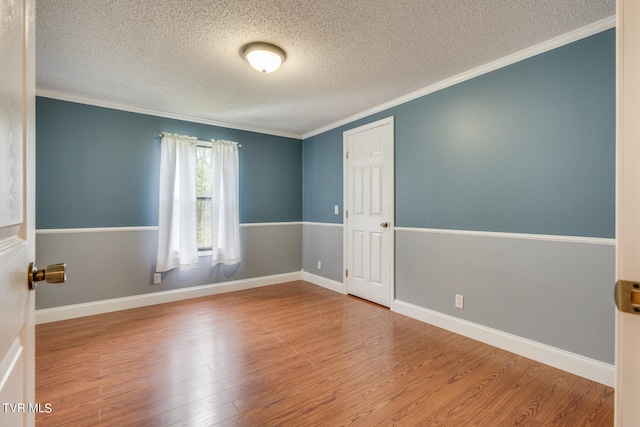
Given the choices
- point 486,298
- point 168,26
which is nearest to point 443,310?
point 486,298

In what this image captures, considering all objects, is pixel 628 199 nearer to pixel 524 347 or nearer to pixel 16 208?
pixel 16 208

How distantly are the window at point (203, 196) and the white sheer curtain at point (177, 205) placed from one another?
7.3 inches

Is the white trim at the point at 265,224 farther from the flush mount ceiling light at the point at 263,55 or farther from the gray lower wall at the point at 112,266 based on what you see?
the flush mount ceiling light at the point at 263,55

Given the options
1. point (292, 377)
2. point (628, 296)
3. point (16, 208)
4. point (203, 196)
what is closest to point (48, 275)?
point (16, 208)

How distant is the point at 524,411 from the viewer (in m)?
1.75

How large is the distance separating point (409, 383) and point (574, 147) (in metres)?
2.07

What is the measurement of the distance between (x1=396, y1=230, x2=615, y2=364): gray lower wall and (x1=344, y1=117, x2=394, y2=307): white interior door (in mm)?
402

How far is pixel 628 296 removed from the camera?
59 cm

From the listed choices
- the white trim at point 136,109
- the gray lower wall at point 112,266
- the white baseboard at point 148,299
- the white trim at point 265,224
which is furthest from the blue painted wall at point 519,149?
the gray lower wall at point 112,266

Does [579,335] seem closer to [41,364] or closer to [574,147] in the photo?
[574,147]

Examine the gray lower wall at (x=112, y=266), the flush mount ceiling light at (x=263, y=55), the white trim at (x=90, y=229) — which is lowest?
the gray lower wall at (x=112, y=266)

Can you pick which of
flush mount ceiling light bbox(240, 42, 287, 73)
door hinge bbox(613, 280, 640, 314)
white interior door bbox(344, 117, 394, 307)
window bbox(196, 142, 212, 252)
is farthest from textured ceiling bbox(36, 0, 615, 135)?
door hinge bbox(613, 280, 640, 314)

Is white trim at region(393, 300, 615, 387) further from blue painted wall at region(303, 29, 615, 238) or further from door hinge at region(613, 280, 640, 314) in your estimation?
door hinge at region(613, 280, 640, 314)

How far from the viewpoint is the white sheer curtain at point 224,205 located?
4.09m
